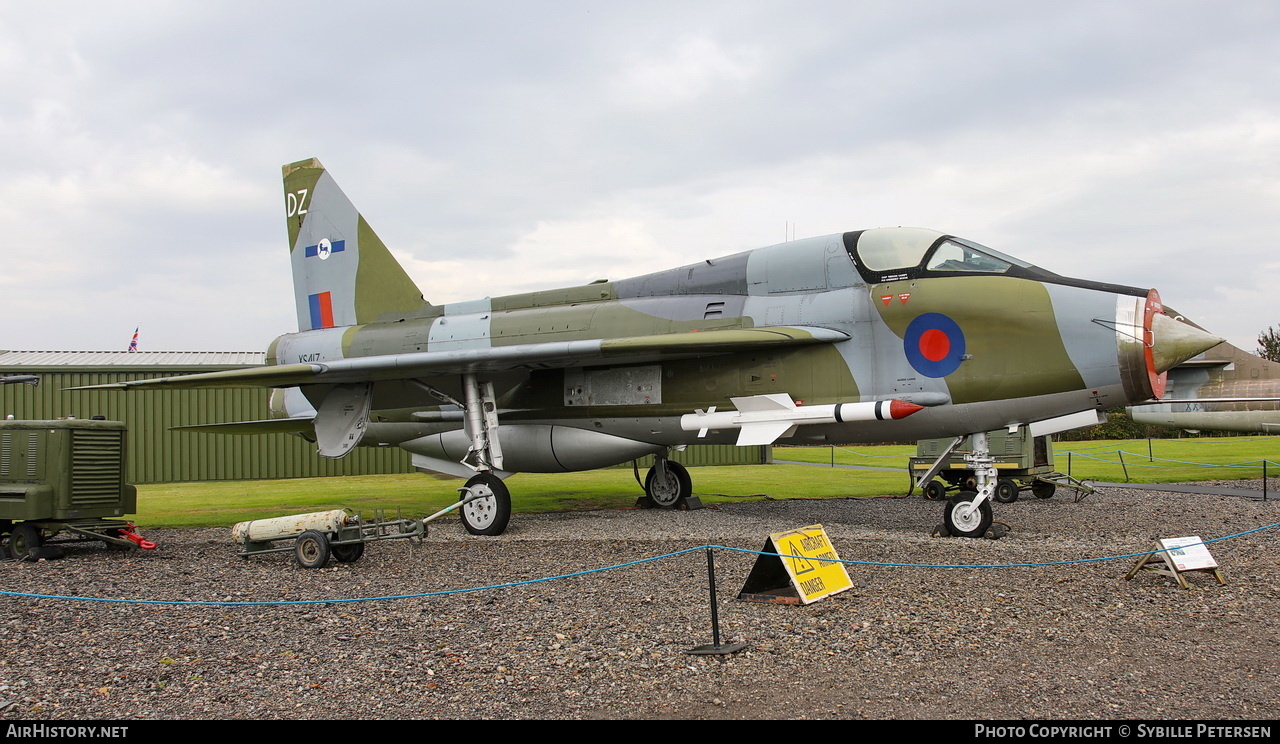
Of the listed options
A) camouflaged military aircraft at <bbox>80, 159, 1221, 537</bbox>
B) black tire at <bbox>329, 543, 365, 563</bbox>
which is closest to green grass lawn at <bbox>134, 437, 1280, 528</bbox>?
camouflaged military aircraft at <bbox>80, 159, 1221, 537</bbox>

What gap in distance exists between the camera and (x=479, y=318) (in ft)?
40.1

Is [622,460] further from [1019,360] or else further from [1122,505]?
[1122,505]

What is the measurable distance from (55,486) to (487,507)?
440cm

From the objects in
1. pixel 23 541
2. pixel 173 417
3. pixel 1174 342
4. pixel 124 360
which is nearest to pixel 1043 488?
pixel 1174 342

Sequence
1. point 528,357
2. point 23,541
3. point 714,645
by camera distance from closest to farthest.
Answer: point 714,645 < point 23,541 < point 528,357

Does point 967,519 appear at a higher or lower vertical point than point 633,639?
higher

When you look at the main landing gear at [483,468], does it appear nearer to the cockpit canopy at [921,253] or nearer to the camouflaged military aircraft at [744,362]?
the camouflaged military aircraft at [744,362]

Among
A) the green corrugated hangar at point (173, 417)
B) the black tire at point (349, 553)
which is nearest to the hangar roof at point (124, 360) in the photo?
the green corrugated hangar at point (173, 417)

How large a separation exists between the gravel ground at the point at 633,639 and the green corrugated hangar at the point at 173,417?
14065 mm

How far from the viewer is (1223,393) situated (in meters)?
19.8

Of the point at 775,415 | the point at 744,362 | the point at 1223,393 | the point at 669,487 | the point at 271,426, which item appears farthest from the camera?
the point at 1223,393

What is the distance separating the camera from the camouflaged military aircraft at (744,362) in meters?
8.58

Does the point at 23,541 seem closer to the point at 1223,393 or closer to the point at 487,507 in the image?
the point at 487,507

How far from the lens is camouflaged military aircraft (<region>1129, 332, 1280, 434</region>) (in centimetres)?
1897
